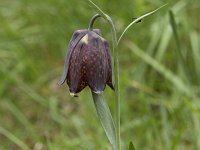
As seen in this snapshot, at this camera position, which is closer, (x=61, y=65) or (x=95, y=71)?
(x=95, y=71)

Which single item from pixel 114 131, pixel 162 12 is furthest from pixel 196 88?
pixel 114 131

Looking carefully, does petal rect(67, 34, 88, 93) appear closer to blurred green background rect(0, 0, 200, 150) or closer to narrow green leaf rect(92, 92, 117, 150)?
narrow green leaf rect(92, 92, 117, 150)

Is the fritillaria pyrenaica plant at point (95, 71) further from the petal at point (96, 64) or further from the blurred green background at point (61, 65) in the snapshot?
the blurred green background at point (61, 65)

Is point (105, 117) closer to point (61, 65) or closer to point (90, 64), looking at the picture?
point (90, 64)

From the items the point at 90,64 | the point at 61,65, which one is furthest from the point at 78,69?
the point at 61,65

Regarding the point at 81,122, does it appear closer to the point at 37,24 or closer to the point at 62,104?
the point at 62,104

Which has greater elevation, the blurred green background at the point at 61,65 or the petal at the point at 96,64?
the petal at the point at 96,64

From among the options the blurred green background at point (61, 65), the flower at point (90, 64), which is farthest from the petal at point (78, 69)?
the blurred green background at point (61, 65)
